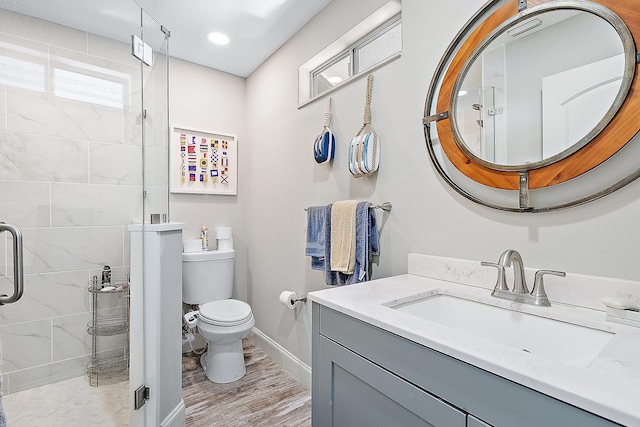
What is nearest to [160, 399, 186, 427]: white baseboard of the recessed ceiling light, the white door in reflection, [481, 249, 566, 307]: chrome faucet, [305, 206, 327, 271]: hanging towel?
[305, 206, 327, 271]: hanging towel

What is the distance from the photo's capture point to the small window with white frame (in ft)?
5.31

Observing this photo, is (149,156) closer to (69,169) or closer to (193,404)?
(69,169)

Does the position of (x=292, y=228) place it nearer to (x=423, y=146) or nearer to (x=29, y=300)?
(x=423, y=146)

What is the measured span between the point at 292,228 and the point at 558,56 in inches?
66.2

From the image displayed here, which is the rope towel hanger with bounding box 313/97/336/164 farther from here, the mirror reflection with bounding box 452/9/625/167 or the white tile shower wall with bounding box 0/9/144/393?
the white tile shower wall with bounding box 0/9/144/393

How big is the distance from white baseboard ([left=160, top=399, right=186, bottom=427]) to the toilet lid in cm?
48

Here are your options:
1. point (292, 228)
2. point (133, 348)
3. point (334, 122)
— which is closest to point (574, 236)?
point (334, 122)

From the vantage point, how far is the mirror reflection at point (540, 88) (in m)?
0.89

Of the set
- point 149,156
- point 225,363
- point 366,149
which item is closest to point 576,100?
point 366,149

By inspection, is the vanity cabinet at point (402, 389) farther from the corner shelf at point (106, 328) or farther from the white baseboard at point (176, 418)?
the corner shelf at point (106, 328)

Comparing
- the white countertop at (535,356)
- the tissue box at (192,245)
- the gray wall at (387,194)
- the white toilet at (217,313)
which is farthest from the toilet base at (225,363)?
the white countertop at (535,356)

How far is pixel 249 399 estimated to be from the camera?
1.89m

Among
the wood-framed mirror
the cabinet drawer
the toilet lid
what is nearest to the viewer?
the cabinet drawer

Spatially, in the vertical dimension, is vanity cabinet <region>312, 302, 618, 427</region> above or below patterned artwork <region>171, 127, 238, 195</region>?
below
